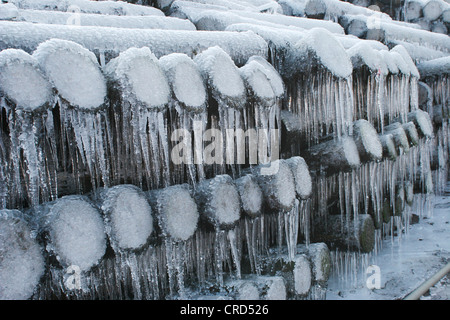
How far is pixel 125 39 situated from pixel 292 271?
149 cm

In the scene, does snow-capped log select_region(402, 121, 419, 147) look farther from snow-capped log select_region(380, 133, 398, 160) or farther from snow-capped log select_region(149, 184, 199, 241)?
snow-capped log select_region(149, 184, 199, 241)

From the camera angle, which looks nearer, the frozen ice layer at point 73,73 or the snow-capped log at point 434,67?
the frozen ice layer at point 73,73

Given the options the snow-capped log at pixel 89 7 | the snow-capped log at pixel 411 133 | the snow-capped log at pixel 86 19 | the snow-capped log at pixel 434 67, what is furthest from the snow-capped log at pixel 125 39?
the snow-capped log at pixel 434 67

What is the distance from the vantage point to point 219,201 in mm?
1607

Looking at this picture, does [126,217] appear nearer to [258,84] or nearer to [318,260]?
[258,84]

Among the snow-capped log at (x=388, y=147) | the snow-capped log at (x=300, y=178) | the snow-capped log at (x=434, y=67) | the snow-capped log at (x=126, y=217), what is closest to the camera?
the snow-capped log at (x=126, y=217)

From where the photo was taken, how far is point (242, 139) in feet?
6.20

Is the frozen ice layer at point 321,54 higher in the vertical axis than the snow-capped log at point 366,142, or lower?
higher

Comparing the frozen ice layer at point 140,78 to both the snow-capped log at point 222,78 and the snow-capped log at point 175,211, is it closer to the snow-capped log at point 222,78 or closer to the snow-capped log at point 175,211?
the snow-capped log at point 222,78

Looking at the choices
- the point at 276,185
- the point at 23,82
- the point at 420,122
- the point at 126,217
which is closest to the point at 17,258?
the point at 126,217

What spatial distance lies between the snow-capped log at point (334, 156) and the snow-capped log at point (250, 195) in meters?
0.69

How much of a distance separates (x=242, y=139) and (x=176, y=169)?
1.41 feet

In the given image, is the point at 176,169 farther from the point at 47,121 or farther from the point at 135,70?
the point at 47,121

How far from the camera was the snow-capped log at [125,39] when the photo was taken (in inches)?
52.2
